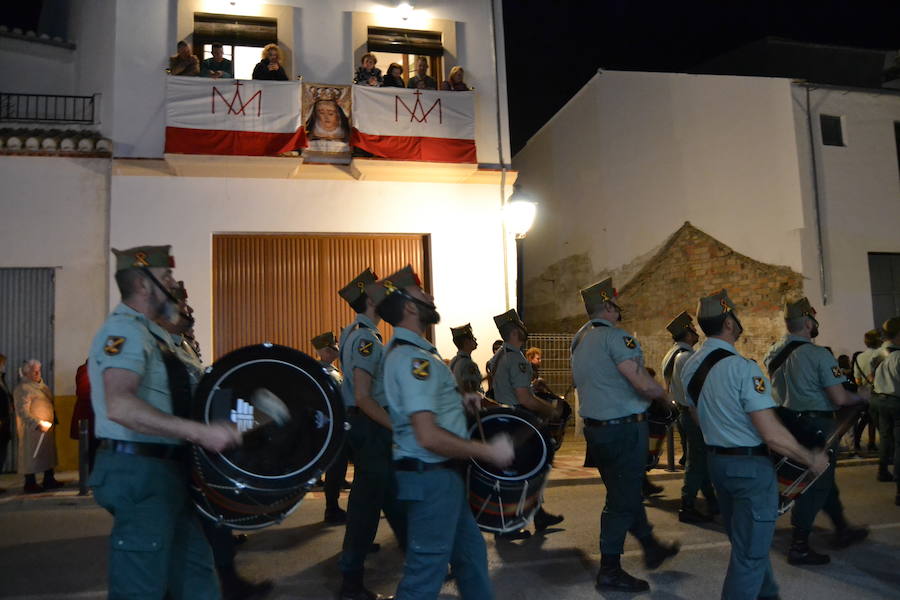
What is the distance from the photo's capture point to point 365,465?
509 centimetres

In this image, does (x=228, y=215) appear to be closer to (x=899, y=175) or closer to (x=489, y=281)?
(x=489, y=281)

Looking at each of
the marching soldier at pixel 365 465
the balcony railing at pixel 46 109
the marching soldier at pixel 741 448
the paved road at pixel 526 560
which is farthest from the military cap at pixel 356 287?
the balcony railing at pixel 46 109

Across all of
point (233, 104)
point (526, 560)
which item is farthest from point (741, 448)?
point (233, 104)

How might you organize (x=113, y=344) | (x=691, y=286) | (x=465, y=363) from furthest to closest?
(x=691, y=286)
(x=465, y=363)
(x=113, y=344)

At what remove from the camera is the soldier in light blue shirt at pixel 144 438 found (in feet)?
9.95

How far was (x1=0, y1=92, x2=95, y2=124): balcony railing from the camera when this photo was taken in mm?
12016

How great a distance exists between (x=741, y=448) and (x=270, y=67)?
943 centimetres

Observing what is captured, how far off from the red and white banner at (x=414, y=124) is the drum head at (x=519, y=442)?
24.7ft

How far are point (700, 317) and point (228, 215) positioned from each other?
844 cm

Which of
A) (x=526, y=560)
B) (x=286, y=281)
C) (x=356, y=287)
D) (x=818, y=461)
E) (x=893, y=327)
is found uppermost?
(x=286, y=281)

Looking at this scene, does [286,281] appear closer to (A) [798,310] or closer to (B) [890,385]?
(A) [798,310]

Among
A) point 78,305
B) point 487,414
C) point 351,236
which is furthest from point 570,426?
point 487,414

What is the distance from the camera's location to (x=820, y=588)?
506cm

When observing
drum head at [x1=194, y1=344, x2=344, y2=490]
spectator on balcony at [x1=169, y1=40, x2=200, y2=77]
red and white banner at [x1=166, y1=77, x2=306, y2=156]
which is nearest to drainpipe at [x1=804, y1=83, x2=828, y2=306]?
red and white banner at [x1=166, y1=77, x2=306, y2=156]
